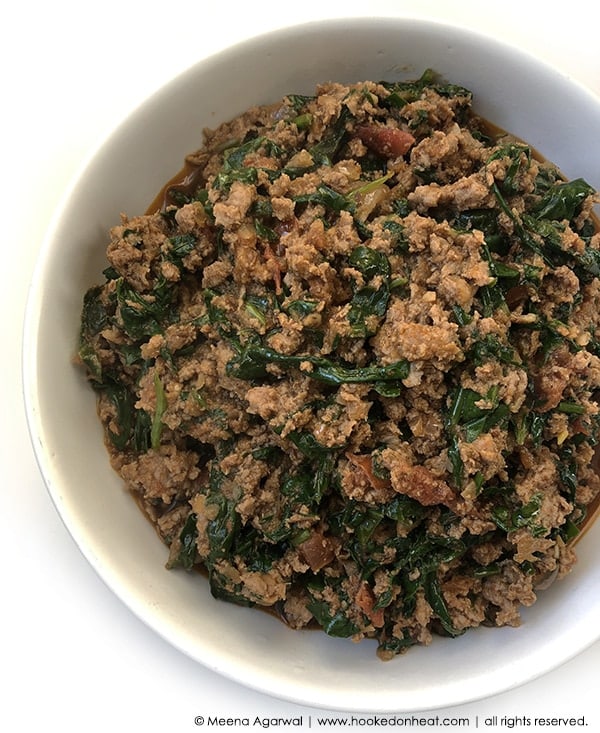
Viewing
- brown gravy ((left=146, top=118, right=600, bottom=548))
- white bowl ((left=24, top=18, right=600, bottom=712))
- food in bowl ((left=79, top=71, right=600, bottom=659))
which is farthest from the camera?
brown gravy ((left=146, top=118, right=600, bottom=548))

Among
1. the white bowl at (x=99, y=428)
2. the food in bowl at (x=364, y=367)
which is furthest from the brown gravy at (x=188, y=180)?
the food in bowl at (x=364, y=367)

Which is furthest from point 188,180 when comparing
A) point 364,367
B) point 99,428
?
point 364,367

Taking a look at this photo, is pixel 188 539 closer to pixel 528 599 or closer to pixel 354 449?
pixel 354 449

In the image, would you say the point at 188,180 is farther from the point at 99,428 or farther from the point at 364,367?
the point at 364,367

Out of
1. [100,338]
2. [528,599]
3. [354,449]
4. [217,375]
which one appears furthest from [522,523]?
[100,338]

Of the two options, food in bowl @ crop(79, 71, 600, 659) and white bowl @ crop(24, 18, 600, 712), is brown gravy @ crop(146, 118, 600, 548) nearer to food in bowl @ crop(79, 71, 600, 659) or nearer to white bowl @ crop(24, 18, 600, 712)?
white bowl @ crop(24, 18, 600, 712)

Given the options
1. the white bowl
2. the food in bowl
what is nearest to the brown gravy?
the white bowl
